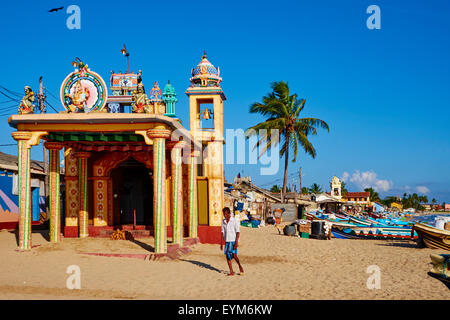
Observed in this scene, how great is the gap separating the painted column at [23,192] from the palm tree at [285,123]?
1772 centimetres

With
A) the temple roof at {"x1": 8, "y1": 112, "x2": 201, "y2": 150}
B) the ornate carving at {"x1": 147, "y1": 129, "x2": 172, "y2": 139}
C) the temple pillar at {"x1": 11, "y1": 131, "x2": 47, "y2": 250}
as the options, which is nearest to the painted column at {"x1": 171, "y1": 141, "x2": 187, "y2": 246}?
the temple roof at {"x1": 8, "y1": 112, "x2": 201, "y2": 150}

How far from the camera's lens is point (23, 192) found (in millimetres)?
13750

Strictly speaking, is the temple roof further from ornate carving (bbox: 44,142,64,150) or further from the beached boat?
the beached boat

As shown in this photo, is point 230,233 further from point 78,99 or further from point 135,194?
point 135,194

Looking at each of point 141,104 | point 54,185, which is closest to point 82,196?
point 54,185

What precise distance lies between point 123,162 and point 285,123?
1448 centimetres

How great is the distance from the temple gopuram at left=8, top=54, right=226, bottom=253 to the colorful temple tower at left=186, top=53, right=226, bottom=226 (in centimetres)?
4

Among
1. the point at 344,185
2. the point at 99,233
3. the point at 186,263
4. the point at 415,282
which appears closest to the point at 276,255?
the point at 186,263

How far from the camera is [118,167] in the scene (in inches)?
745

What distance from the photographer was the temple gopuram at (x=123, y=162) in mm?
13836

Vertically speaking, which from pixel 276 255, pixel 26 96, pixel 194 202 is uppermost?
pixel 26 96
